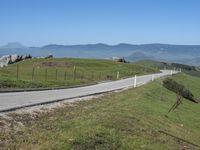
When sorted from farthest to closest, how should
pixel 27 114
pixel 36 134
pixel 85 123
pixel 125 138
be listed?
1. pixel 27 114
2. pixel 85 123
3. pixel 125 138
4. pixel 36 134

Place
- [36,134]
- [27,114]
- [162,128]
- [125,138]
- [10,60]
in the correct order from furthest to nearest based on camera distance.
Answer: [10,60] < [162,128] < [27,114] < [125,138] < [36,134]

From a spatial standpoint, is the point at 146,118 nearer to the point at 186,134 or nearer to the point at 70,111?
the point at 186,134

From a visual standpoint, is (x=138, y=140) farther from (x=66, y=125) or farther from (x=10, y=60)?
(x=10, y=60)

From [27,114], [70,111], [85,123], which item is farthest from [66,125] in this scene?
[70,111]

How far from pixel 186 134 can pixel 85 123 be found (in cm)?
704

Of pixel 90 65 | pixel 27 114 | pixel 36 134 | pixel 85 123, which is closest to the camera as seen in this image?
pixel 36 134

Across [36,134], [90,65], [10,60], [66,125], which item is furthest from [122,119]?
[10,60]

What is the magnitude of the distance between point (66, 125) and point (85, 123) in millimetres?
804

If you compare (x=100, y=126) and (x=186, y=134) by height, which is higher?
(x=100, y=126)

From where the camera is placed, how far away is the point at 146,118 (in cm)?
2111

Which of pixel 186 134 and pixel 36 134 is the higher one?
pixel 36 134

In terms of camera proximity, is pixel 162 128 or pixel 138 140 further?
pixel 162 128

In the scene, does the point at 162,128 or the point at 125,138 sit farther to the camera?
the point at 162,128

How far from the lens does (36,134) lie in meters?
13.3
